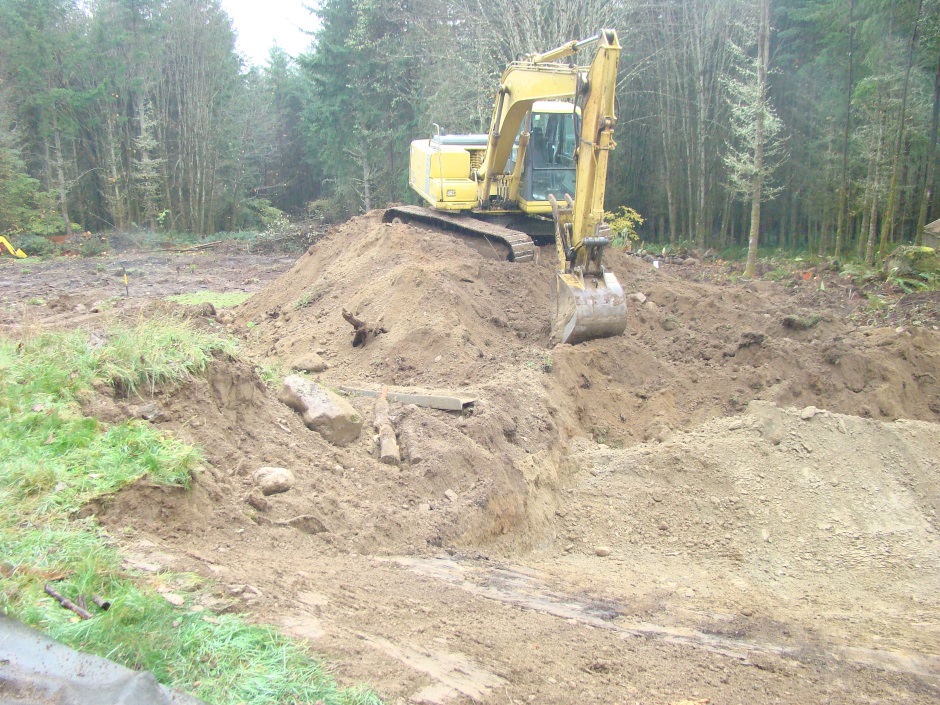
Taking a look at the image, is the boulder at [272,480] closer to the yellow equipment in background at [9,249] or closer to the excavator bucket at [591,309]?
the excavator bucket at [591,309]

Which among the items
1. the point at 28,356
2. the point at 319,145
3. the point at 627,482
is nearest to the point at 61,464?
the point at 28,356

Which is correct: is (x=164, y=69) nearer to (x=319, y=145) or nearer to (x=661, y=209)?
(x=319, y=145)

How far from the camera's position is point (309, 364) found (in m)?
7.95

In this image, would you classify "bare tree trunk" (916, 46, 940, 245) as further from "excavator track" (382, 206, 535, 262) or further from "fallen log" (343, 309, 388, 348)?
"fallen log" (343, 309, 388, 348)

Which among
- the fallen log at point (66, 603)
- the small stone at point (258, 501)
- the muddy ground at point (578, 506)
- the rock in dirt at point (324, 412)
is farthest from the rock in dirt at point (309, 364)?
the fallen log at point (66, 603)

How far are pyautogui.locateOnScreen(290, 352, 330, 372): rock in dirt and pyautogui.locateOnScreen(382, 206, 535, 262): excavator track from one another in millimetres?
3513

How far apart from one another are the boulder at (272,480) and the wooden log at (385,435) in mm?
877

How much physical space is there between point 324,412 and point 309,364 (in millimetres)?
2443

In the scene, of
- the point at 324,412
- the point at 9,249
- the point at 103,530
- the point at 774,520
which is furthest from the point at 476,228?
the point at 9,249

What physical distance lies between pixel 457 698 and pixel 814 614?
2716 mm

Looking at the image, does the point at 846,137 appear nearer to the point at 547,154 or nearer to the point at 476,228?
the point at 547,154

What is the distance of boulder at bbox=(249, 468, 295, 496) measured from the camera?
15.3 feet

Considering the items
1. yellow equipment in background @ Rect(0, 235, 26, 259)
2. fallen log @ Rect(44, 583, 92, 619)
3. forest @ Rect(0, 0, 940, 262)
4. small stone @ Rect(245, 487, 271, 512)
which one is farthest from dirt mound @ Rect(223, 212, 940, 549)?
yellow equipment in background @ Rect(0, 235, 26, 259)

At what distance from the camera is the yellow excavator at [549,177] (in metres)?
7.99
